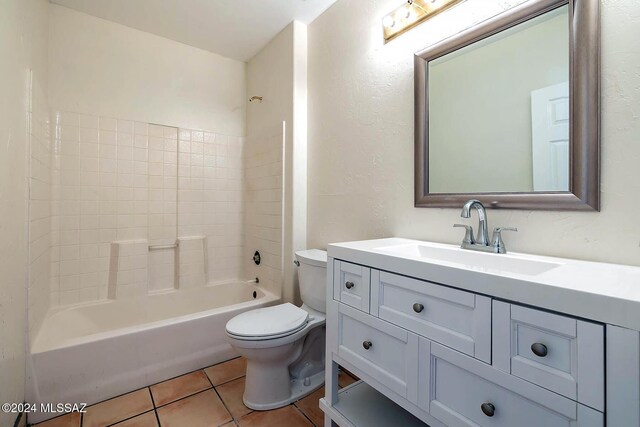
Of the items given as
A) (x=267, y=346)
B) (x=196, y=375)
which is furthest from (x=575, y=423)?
(x=196, y=375)

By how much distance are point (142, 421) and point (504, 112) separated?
2.22 meters

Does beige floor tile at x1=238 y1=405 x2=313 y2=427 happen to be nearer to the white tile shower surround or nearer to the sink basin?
the sink basin

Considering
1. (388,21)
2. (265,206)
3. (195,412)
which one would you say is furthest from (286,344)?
(388,21)

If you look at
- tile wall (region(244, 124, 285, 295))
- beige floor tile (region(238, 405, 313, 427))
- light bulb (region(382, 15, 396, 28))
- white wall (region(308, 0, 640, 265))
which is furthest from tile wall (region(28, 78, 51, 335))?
light bulb (region(382, 15, 396, 28))

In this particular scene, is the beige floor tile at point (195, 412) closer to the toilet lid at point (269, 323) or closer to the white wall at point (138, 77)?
the toilet lid at point (269, 323)

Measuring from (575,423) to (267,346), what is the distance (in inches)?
46.5

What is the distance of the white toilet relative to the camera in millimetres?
1449

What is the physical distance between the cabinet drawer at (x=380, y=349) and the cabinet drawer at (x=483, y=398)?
0.15 ft

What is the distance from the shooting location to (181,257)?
95.8 inches

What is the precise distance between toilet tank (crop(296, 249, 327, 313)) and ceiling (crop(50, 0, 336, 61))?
174 centimetres

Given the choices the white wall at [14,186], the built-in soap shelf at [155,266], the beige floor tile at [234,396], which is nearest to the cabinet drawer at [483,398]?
the beige floor tile at [234,396]

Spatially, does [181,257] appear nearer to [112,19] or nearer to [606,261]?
[112,19]

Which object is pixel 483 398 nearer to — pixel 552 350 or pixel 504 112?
pixel 552 350

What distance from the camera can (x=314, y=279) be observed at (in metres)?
1.76
